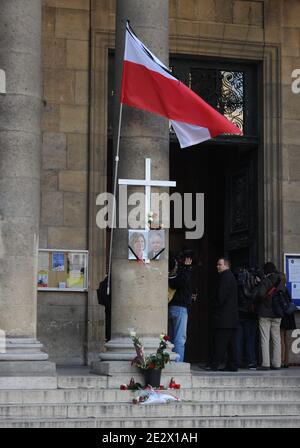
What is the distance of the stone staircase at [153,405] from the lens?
1425cm

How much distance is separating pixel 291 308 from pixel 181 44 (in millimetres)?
5154

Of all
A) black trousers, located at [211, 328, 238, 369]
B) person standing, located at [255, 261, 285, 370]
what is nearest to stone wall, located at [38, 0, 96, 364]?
black trousers, located at [211, 328, 238, 369]

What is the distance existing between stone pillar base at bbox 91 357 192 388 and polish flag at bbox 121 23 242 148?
10.7ft

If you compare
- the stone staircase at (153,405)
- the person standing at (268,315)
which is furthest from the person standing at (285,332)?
the stone staircase at (153,405)

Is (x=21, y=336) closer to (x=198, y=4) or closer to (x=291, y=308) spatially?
(x=291, y=308)

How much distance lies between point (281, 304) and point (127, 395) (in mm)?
4277

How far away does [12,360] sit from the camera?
15328 mm

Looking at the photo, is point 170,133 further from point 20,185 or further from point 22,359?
point 22,359

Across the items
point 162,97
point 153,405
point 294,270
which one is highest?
point 162,97

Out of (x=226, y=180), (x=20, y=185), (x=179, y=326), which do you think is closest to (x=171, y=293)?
(x=179, y=326)

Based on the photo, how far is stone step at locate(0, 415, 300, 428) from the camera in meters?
13.9

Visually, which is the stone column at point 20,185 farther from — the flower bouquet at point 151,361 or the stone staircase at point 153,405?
the flower bouquet at point 151,361

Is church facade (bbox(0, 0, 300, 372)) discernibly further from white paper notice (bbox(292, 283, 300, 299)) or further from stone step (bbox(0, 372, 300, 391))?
stone step (bbox(0, 372, 300, 391))

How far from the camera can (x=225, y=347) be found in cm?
1789
